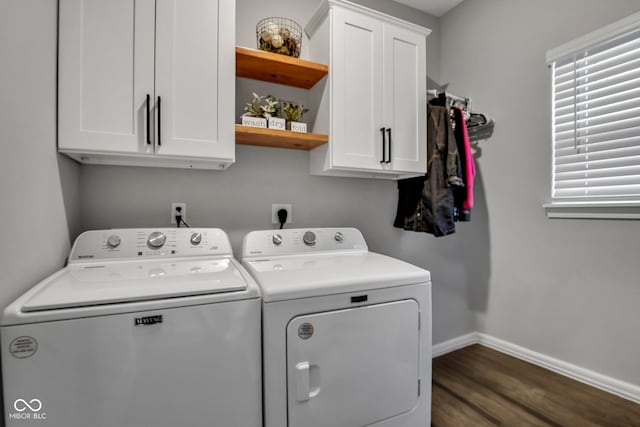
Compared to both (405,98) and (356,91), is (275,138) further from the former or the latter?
(405,98)

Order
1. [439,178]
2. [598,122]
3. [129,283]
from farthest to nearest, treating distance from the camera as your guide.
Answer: [439,178]
[598,122]
[129,283]

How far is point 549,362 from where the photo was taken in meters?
2.10

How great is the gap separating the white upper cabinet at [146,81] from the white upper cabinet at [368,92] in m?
0.54

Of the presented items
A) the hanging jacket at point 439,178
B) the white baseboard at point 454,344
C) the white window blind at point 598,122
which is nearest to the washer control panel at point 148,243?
the hanging jacket at point 439,178

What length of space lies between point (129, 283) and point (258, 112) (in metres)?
1.04

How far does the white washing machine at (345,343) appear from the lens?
1.15 meters

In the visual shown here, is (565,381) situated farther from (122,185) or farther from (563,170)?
(122,185)

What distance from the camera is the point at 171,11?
1360mm

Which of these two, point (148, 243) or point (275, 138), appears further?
point (275, 138)

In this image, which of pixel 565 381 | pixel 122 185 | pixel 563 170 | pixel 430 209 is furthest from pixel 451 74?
pixel 122 185

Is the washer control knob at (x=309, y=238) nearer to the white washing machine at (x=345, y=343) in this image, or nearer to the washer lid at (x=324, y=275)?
the washer lid at (x=324, y=275)

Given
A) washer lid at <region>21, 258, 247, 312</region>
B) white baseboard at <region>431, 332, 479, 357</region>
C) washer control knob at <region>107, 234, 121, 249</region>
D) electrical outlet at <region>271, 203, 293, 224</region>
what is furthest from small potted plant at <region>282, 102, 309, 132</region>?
white baseboard at <region>431, 332, 479, 357</region>

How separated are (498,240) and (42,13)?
9.06 feet

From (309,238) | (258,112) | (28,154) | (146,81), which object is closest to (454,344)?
(309,238)
